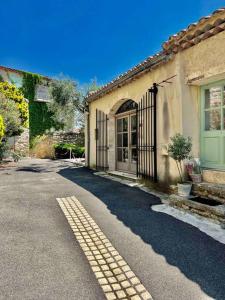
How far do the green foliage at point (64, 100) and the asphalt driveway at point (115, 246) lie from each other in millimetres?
14590

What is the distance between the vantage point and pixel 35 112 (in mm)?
22000

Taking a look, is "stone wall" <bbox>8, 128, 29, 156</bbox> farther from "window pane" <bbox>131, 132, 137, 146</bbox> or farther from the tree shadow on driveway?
the tree shadow on driveway

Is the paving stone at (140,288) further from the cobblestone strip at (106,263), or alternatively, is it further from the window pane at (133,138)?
Answer: the window pane at (133,138)

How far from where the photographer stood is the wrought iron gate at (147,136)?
6.54m

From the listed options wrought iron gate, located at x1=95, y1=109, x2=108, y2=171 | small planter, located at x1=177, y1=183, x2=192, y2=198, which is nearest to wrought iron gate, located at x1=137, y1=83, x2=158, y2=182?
small planter, located at x1=177, y1=183, x2=192, y2=198

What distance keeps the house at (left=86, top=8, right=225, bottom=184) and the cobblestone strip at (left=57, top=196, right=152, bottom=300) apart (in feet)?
8.86

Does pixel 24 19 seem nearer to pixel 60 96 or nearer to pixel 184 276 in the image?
pixel 60 96

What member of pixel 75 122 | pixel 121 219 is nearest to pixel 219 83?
pixel 121 219

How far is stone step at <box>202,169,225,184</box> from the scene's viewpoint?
480 cm

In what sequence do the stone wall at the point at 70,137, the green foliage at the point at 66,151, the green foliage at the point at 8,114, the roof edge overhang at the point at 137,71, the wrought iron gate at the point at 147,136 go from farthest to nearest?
the stone wall at the point at 70,137 → the green foliage at the point at 66,151 → the green foliage at the point at 8,114 → the wrought iron gate at the point at 147,136 → the roof edge overhang at the point at 137,71

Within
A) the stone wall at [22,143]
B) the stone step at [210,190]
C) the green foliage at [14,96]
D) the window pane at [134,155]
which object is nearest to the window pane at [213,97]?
the stone step at [210,190]

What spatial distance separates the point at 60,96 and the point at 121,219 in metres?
17.0

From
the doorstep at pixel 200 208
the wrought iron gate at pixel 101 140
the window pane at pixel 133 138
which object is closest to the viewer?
the doorstep at pixel 200 208

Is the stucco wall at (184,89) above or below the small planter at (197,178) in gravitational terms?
above
